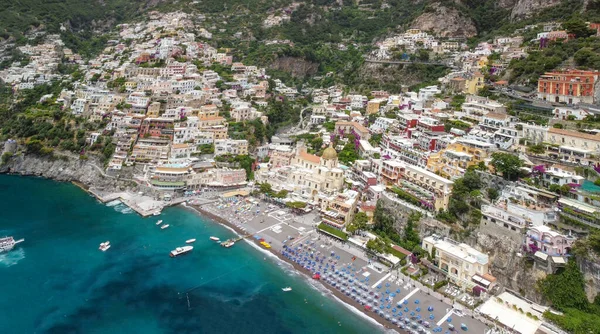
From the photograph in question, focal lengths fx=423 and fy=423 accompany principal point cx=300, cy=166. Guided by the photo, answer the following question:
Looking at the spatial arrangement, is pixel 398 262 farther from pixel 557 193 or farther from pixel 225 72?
pixel 225 72

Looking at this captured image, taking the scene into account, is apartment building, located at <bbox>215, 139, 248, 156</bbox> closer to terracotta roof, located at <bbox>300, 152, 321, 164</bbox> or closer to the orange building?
terracotta roof, located at <bbox>300, 152, 321, 164</bbox>

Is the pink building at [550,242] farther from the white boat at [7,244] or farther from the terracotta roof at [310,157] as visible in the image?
the white boat at [7,244]

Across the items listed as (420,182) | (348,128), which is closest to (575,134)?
(420,182)

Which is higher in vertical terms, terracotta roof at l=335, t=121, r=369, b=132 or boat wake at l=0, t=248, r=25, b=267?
terracotta roof at l=335, t=121, r=369, b=132

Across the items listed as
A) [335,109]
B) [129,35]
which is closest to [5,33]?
[129,35]

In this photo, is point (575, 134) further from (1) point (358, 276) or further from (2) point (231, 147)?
(2) point (231, 147)

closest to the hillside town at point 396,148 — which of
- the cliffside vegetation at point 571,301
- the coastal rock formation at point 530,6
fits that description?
the cliffside vegetation at point 571,301

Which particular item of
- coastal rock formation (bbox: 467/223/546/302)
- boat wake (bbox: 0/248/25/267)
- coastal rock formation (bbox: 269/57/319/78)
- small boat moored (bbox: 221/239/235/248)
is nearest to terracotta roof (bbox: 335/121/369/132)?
small boat moored (bbox: 221/239/235/248)

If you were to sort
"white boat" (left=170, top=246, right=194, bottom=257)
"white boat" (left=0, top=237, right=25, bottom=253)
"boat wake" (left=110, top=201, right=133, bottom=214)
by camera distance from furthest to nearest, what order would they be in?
"boat wake" (left=110, top=201, right=133, bottom=214), "white boat" (left=0, top=237, right=25, bottom=253), "white boat" (left=170, top=246, right=194, bottom=257)

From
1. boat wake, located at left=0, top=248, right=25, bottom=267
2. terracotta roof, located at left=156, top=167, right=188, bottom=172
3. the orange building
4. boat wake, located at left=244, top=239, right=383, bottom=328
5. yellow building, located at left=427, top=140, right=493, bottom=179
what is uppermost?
the orange building
